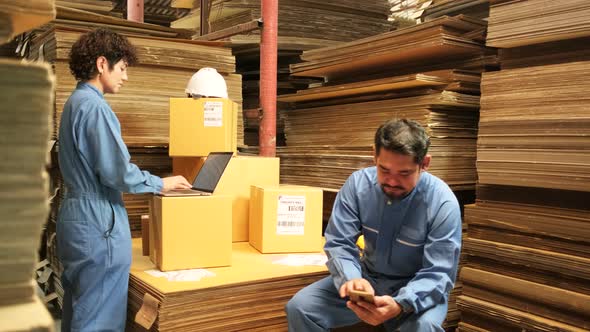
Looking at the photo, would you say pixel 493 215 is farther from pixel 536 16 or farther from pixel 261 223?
pixel 261 223

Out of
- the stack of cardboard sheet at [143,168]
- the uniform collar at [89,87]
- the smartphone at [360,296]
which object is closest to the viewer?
the smartphone at [360,296]

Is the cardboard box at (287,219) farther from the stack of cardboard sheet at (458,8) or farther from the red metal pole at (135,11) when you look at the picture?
Answer: the red metal pole at (135,11)

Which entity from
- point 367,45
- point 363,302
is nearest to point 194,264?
point 363,302

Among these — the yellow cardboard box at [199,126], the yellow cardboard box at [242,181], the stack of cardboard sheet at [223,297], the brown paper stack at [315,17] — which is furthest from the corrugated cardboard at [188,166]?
the brown paper stack at [315,17]

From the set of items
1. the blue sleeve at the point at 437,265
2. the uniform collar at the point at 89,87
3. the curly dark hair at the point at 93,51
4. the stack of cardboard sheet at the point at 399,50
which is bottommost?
the blue sleeve at the point at 437,265

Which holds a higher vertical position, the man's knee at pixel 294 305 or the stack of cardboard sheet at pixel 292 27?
the stack of cardboard sheet at pixel 292 27

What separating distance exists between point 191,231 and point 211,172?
0.39 m

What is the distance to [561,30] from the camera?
2586mm

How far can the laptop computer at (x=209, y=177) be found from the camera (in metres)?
2.92

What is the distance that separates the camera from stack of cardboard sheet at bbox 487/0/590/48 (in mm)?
2525

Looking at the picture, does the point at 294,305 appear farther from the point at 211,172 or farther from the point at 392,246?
the point at 211,172

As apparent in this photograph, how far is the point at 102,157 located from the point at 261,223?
1157 millimetres

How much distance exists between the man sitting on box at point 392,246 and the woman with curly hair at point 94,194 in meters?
0.91

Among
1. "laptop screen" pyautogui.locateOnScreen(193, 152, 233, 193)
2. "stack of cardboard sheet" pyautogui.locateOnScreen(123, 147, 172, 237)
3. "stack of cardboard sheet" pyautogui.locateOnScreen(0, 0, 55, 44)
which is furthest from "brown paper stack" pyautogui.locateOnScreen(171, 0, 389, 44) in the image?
"stack of cardboard sheet" pyautogui.locateOnScreen(0, 0, 55, 44)
